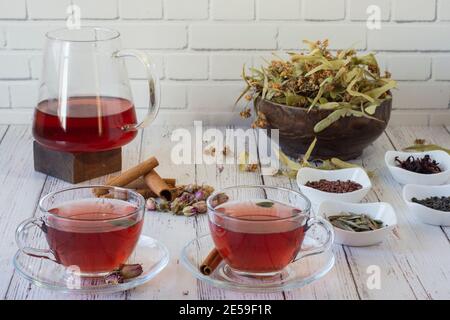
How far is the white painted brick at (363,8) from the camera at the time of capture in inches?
84.9

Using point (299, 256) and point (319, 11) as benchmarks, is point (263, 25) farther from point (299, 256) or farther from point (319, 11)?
point (299, 256)

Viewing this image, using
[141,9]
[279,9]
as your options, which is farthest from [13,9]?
[279,9]

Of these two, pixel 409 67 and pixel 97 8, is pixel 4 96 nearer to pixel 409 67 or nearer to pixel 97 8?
pixel 97 8

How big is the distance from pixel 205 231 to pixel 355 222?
26 centimetres

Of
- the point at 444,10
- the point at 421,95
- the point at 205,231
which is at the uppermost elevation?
the point at 444,10

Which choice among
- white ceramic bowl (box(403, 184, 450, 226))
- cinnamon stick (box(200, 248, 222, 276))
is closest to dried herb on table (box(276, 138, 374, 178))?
white ceramic bowl (box(403, 184, 450, 226))

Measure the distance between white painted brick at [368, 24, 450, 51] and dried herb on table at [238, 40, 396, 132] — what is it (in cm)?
26

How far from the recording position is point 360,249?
145cm

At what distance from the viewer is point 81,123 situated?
167 centimetres

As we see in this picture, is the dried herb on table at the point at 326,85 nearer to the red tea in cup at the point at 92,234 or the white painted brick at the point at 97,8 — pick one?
the white painted brick at the point at 97,8

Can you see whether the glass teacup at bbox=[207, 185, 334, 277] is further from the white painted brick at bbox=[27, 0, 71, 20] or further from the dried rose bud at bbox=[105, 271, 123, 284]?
the white painted brick at bbox=[27, 0, 71, 20]

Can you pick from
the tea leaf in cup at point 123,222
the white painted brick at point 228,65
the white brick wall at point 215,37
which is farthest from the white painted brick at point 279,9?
the tea leaf in cup at point 123,222
